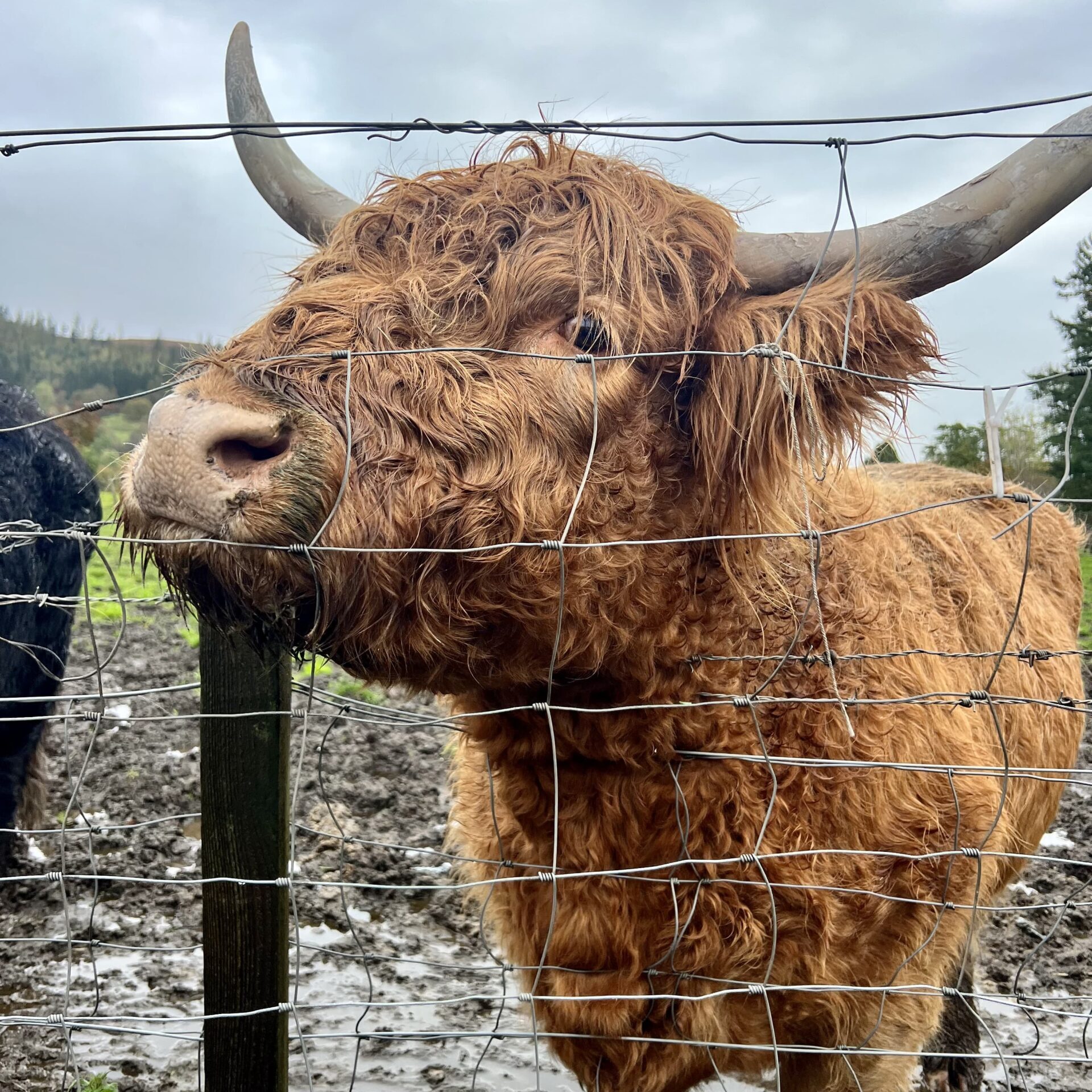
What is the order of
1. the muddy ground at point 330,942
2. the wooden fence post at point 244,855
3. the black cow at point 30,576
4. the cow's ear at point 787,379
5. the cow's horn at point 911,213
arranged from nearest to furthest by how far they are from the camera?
the cow's horn at point 911,213
the cow's ear at point 787,379
the wooden fence post at point 244,855
the muddy ground at point 330,942
the black cow at point 30,576

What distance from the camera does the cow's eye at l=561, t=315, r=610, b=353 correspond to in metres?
2.03

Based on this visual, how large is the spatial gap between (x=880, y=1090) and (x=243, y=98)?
317cm

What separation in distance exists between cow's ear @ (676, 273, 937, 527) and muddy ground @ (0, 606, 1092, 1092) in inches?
38.3

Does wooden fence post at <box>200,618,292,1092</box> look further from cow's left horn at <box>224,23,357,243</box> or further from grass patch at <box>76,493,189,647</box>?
grass patch at <box>76,493,189,647</box>

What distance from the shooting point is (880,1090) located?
105 inches

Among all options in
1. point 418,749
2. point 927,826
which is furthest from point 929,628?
point 418,749

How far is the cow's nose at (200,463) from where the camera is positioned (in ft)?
5.27

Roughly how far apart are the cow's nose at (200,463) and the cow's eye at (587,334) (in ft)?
2.26

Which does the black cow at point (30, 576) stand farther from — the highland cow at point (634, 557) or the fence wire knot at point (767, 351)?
the fence wire knot at point (767, 351)

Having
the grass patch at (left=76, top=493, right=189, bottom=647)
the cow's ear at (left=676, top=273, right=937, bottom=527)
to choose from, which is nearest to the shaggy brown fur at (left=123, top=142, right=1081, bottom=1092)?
the cow's ear at (left=676, top=273, right=937, bottom=527)

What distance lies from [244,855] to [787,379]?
1740 mm

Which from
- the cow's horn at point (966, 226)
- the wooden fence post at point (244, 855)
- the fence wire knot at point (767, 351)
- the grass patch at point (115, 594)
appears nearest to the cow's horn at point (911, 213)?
the cow's horn at point (966, 226)

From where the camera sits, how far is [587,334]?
80.5 inches

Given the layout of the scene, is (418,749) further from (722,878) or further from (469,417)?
(469,417)
